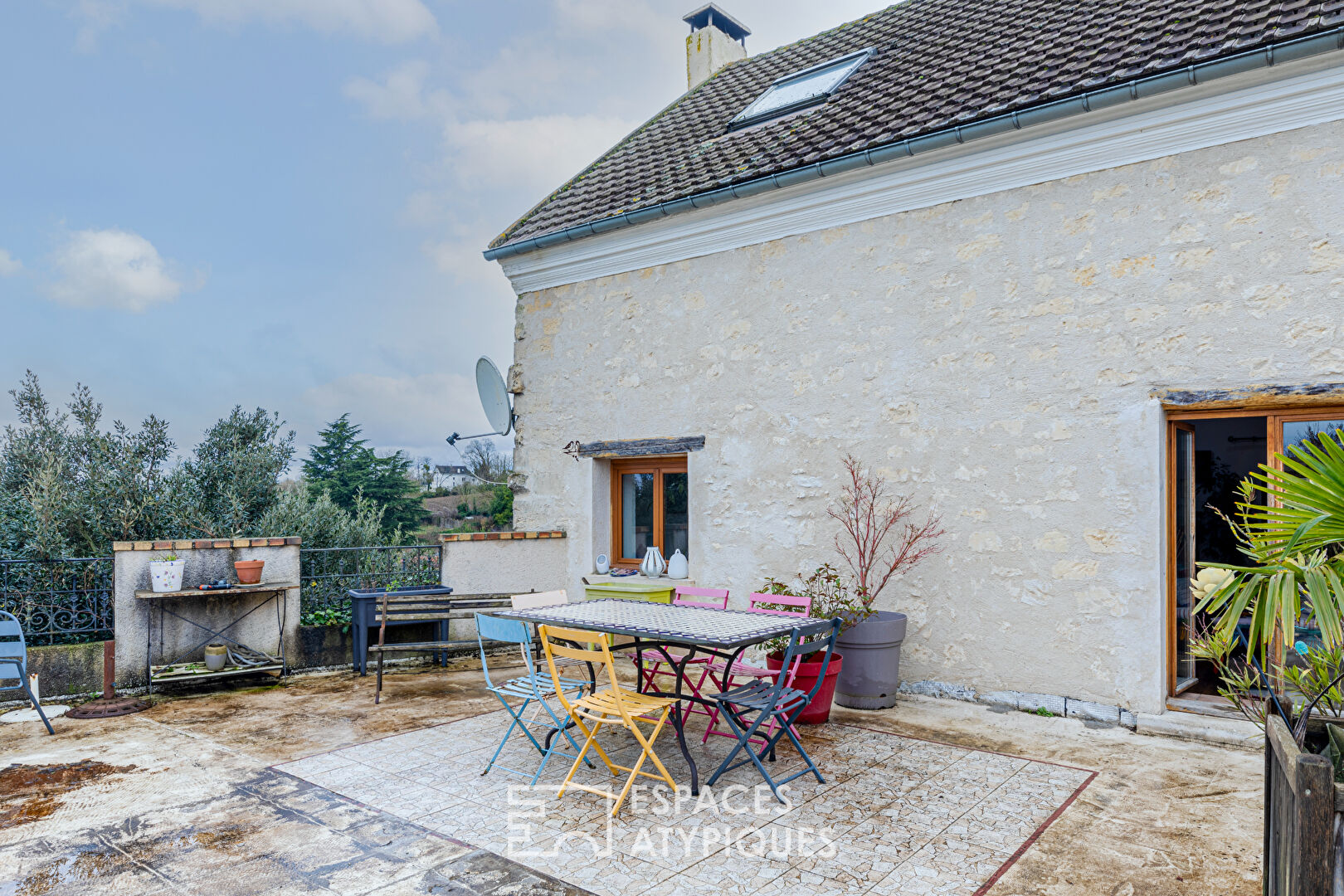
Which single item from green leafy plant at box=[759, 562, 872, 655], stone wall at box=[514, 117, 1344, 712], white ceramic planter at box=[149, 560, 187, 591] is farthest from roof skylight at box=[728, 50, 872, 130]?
white ceramic planter at box=[149, 560, 187, 591]

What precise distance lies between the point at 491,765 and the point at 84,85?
11475 mm

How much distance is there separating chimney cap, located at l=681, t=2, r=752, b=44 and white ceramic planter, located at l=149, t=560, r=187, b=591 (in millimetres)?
9571

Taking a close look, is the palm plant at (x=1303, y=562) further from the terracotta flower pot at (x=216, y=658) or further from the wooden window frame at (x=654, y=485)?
the terracotta flower pot at (x=216, y=658)

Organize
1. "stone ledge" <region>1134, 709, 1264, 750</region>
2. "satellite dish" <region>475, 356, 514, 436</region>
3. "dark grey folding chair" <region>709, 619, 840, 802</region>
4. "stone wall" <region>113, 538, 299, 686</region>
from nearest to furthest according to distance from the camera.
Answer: "dark grey folding chair" <region>709, 619, 840, 802</region> < "stone ledge" <region>1134, 709, 1264, 750</region> < "stone wall" <region>113, 538, 299, 686</region> < "satellite dish" <region>475, 356, 514, 436</region>

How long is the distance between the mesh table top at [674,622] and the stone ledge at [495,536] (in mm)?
2537

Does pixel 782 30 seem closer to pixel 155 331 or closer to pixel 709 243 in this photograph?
pixel 709 243

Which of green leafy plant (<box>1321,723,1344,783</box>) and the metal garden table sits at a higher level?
green leafy plant (<box>1321,723,1344,783</box>)

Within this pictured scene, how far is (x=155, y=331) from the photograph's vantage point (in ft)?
42.7

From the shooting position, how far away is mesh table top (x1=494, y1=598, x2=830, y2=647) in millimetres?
3947

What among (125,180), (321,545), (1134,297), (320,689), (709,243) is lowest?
(320,689)

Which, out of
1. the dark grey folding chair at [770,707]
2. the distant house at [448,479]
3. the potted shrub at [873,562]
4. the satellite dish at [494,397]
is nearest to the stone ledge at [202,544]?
the satellite dish at [494,397]

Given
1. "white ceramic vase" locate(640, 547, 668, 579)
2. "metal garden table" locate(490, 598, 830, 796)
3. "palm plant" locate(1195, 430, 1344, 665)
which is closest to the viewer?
"palm plant" locate(1195, 430, 1344, 665)

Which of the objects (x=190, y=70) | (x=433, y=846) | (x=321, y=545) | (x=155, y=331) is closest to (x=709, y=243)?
(x=433, y=846)

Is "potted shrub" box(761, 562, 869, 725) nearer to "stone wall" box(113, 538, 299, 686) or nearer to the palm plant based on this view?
the palm plant
